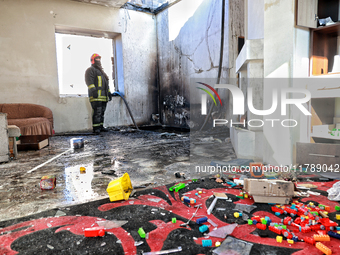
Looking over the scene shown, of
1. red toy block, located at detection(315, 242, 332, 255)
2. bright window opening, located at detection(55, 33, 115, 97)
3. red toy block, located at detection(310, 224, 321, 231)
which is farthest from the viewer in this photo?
bright window opening, located at detection(55, 33, 115, 97)

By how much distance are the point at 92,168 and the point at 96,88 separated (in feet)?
11.4

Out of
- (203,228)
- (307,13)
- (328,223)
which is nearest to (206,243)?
(203,228)

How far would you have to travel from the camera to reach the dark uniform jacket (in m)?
5.68

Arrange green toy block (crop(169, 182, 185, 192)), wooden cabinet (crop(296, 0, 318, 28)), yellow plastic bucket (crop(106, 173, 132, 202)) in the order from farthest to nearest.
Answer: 1. wooden cabinet (crop(296, 0, 318, 28))
2. green toy block (crop(169, 182, 185, 192))
3. yellow plastic bucket (crop(106, 173, 132, 202))

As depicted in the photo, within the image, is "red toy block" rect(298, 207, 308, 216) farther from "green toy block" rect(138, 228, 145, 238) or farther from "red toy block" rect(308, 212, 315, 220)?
"green toy block" rect(138, 228, 145, 238)

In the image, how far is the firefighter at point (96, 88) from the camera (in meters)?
5.70

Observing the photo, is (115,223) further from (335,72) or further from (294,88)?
(335,72)

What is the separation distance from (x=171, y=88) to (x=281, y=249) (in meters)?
6.02

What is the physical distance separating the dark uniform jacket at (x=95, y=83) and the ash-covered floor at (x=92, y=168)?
1835 mm

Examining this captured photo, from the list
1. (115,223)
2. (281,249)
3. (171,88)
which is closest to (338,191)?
(281,249)

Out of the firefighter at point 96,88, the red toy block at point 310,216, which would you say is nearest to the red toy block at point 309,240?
the red toy block at point 310,216

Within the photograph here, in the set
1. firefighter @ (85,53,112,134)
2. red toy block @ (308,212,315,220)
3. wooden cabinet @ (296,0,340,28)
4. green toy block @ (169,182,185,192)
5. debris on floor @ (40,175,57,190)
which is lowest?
red toy block @ (308,212,315,220)

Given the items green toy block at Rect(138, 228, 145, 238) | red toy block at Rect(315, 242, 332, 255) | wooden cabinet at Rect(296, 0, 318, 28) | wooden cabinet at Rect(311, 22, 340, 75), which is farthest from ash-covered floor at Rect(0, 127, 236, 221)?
wooden cabinet at Rect(296, 0, 318, 28)

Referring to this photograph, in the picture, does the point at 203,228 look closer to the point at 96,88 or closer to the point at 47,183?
the point at 47,183
